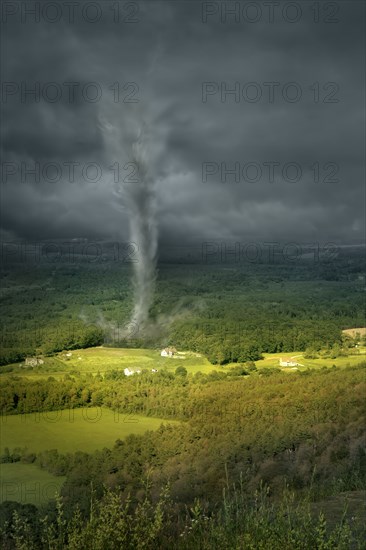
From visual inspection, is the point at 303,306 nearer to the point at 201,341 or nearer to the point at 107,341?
the point at 201,341

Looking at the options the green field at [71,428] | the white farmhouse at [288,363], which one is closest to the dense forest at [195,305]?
the white farmhouse at [288,363]

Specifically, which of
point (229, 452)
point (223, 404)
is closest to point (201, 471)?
point (229, 452)

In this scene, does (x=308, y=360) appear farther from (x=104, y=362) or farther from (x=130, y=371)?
(x=104, y=362)

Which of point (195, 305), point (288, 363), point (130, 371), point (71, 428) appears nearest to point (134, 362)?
point (130, 371)

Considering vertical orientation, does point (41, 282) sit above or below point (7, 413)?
above

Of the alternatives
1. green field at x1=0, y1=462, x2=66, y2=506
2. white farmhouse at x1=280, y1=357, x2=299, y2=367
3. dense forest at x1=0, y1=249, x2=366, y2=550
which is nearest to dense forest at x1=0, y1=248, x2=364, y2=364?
dense forest at x1=0, y1=249, x2=366, y2=550

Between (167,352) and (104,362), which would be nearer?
(104,362)
